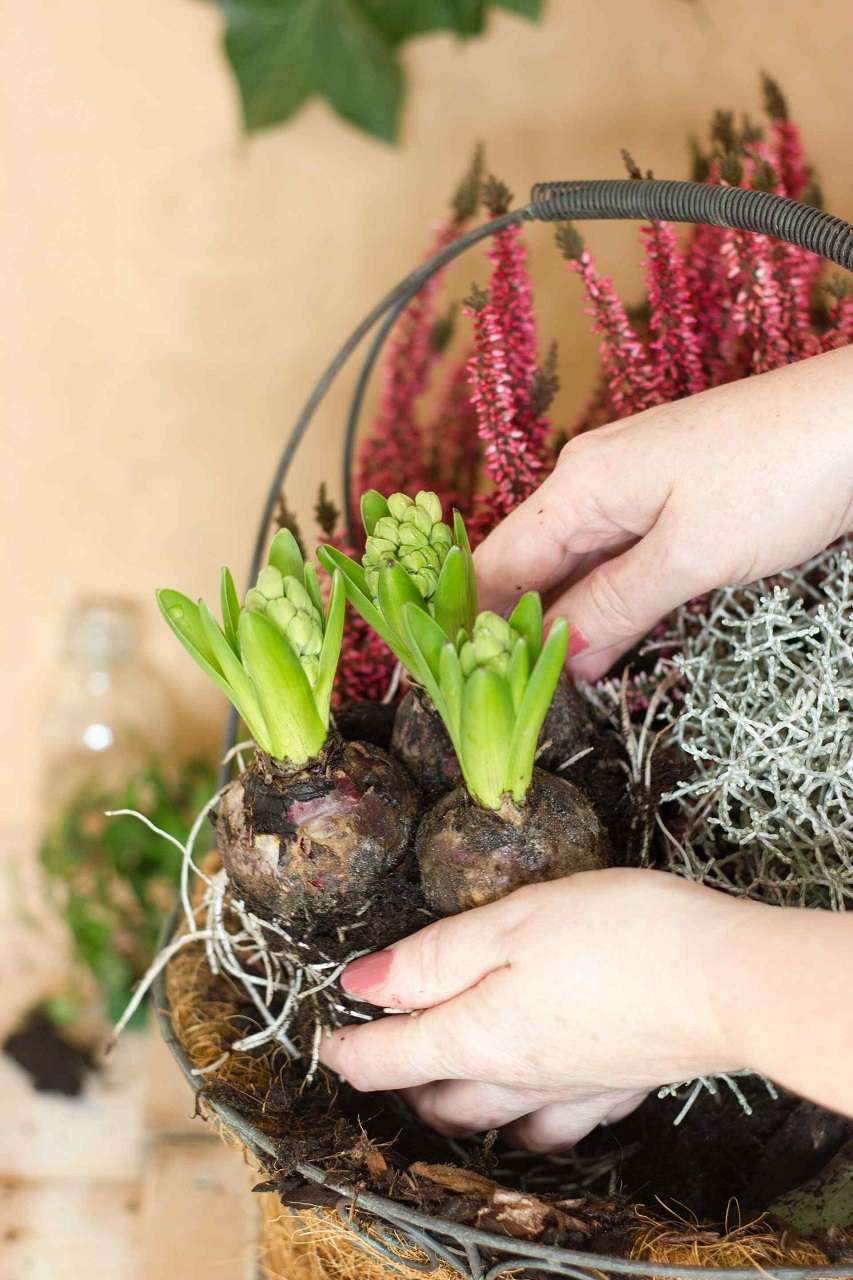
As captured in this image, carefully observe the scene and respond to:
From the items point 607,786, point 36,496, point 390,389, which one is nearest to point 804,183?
point 390,389

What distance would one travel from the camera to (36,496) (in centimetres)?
121

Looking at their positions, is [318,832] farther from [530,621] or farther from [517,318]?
[517,318]

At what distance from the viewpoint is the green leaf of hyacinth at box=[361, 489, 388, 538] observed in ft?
1.97

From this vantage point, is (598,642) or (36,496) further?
(36,496)

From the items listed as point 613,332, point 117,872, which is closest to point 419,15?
point 613,332

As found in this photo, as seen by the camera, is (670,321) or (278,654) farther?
(670,321)

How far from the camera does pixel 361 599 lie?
0.58 meters

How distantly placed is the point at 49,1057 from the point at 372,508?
2.67 ft

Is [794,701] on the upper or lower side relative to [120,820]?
upper

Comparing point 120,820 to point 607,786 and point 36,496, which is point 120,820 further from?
point 607,786

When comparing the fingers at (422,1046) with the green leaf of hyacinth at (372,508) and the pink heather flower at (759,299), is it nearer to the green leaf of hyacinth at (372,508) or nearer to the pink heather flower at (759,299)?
the green leaf of hyacinth at (372,508)

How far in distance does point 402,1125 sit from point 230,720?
0.26 meters

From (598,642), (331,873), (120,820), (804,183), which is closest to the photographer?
(331,873)

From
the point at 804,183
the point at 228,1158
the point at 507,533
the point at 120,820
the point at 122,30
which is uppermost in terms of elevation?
the point at 122,30
